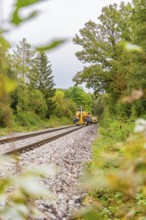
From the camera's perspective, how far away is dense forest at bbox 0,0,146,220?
0.90 m

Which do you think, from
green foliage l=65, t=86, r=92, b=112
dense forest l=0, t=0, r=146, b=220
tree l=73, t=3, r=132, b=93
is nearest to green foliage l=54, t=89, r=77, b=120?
dense forest l=0, t=0, r=146, b=220

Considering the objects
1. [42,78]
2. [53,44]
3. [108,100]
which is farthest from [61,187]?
[42,78]

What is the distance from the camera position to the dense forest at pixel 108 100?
901mm

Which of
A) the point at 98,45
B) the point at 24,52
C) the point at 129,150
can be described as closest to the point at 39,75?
the point at 24,52

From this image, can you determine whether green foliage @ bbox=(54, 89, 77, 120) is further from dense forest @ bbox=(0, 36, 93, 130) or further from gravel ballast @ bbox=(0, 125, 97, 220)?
gravel ballast @ bbox=(0, 125, 97, 220)

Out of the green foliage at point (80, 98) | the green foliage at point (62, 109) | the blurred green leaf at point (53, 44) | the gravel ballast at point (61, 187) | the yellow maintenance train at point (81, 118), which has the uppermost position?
the green foliage at point (80, 98)

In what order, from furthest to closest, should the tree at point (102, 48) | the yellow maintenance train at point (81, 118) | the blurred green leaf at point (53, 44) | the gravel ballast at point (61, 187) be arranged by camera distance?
the yellow maintenance train at point (81, 118), the tree at point (102, 48), the gravel ballast at point (61, 187), the blurred green leaf at point (53, 44)

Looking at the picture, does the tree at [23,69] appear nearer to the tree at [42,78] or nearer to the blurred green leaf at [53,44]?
the tree at [42,78]

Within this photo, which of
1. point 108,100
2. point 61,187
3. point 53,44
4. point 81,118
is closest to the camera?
point 53,44

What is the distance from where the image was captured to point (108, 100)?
3656 cm

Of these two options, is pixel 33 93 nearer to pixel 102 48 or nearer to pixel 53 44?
pixel 102 48

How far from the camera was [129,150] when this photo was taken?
3.35 ft

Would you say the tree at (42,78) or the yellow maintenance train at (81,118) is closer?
the yellow maintenance train at (81,118)

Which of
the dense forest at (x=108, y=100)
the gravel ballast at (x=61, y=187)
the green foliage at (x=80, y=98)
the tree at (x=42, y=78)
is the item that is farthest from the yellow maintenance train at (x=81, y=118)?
the green foliage at (x=80, y=98)
